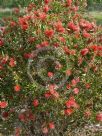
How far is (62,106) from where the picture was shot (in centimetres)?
734

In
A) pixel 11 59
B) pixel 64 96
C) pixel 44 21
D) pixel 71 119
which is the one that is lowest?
pixel 71 119

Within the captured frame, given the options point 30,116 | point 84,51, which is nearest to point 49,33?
point 84,51

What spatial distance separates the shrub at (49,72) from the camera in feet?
23.9

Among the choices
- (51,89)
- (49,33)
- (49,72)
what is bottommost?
(51,89)

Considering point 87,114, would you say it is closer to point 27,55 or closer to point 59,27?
point 27,55

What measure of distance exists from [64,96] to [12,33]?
4.25 ft

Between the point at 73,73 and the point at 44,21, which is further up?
the point at 44,21

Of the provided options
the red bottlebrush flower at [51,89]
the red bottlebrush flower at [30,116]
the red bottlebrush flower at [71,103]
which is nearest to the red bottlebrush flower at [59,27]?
the red bottlebrush flower at [51,89]

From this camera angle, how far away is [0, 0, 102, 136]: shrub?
728 cm

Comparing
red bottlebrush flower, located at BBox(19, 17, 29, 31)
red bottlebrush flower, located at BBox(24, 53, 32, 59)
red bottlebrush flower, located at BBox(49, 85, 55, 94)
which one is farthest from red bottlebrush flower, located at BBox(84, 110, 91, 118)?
red bottlebrush flower, located at BBox(19, 17, 29, 31)

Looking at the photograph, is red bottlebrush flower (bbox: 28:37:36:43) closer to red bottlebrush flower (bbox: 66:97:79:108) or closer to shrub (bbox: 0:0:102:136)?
shrub (bbox: 0:0:102:136)

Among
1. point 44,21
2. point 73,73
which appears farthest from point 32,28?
point 73,73

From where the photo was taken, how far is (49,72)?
285 inches

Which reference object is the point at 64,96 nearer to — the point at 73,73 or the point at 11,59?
the point at 73,73
